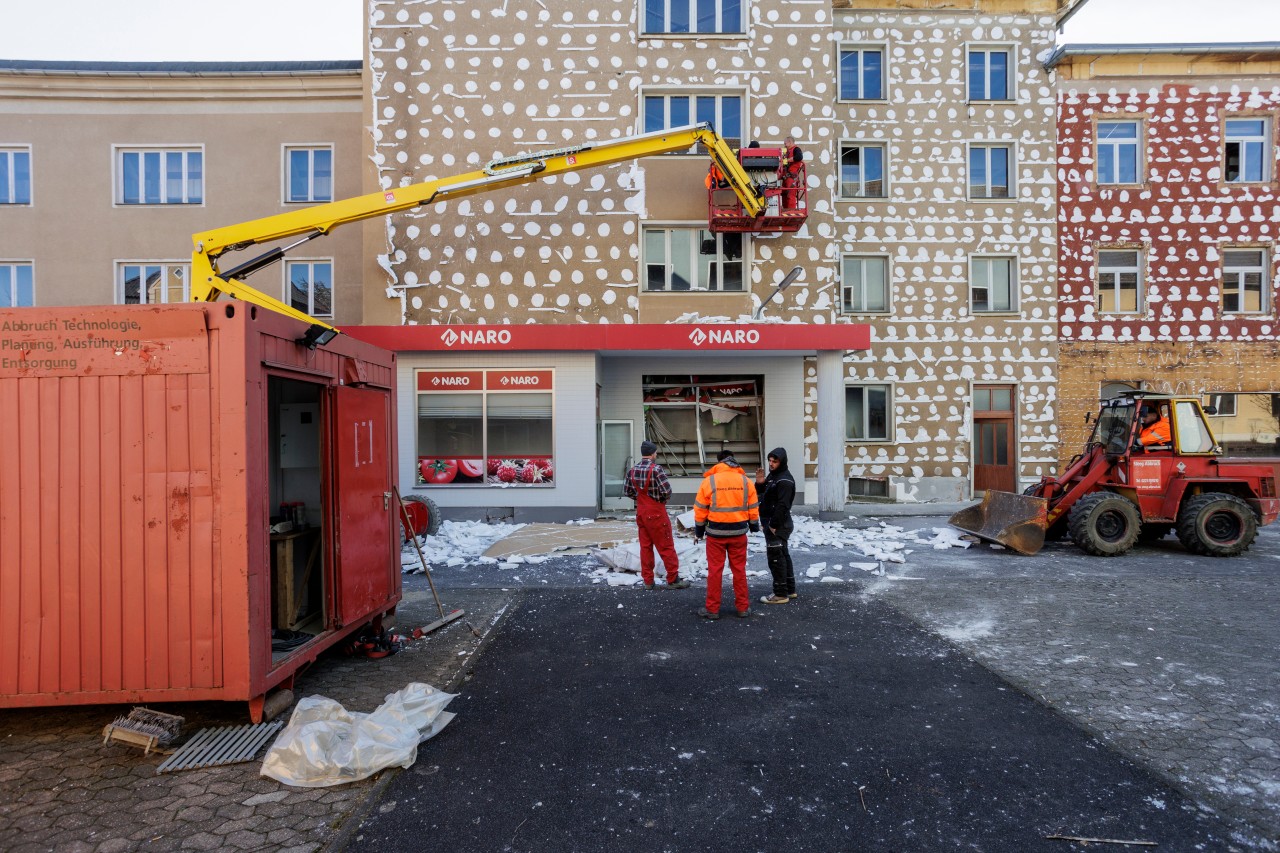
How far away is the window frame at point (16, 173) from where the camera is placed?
56.6 ft

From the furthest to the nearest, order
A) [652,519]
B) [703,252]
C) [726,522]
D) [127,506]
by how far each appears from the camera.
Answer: [703,252] < [652,519] < [726,522] < [127,506]

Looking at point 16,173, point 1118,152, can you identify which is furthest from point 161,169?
point 1118,152

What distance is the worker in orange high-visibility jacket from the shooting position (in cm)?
718

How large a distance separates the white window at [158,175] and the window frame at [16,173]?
205 centimetres

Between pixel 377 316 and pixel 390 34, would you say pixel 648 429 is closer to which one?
pixel 377 316

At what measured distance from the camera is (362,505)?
20.2 ft

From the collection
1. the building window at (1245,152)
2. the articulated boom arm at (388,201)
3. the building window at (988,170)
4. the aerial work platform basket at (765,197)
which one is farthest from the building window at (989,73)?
the articulated boom arm at (388,201)

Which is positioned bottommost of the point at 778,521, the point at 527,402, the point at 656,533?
the point at 656,533

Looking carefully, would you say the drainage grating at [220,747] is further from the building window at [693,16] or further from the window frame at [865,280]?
the window frame at [865,280]

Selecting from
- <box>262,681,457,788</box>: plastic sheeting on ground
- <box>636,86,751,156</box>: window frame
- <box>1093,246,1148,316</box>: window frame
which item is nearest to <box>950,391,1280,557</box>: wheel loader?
<box>1093,246,1148,316</box>: window frame

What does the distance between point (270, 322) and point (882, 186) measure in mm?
17961

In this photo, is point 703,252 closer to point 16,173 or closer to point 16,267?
point 16,267

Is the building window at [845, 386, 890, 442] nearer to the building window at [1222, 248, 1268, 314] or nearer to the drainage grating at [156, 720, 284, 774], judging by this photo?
the building window at [1222, 248, 1268, 314]

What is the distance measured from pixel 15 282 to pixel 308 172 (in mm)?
7910
